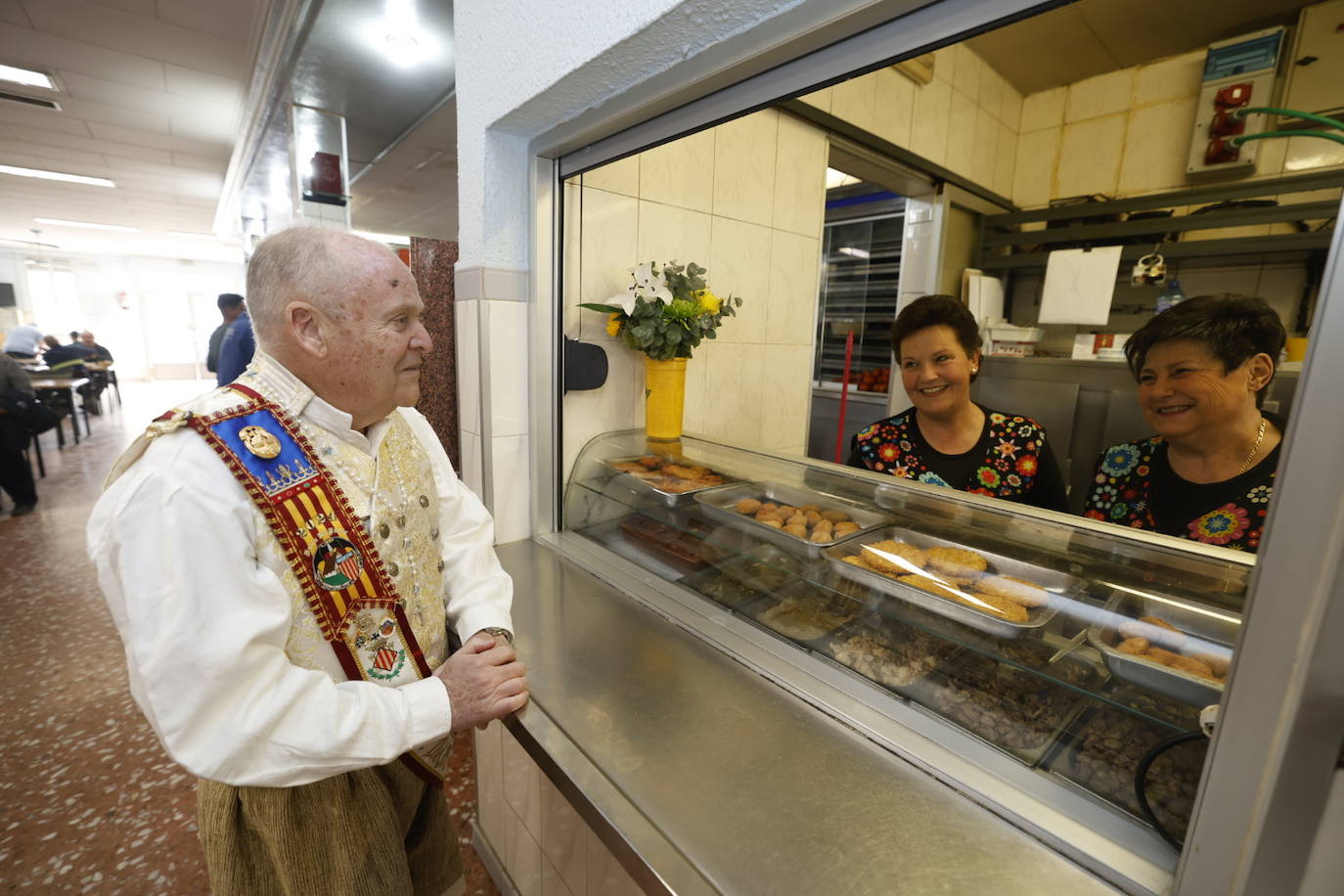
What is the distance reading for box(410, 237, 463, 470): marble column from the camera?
64.6 inches

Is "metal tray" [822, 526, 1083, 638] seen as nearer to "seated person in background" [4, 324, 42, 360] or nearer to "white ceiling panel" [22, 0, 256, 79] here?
"white ceiling panel" [22, 0, 256, 79]

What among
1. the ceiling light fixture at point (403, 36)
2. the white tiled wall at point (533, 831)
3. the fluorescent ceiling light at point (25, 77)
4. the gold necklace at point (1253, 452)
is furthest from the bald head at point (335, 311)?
the fluorescent ceiling light at point (25, 77)

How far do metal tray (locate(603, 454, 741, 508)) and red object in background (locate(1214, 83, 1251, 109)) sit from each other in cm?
302

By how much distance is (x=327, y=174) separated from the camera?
4281mm

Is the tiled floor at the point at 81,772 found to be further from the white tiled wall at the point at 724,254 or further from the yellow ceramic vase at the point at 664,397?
the white tiled wall at the point at 724,254

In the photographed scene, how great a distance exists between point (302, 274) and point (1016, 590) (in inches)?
45.2

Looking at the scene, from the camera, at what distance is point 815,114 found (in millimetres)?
2121

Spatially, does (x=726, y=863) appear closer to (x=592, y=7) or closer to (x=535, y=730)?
(x=535, y=730)

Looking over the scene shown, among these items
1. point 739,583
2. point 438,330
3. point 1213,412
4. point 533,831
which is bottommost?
point 533,831

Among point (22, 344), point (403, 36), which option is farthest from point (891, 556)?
point (22, 344)

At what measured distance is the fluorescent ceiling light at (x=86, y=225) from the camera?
848 centimetres

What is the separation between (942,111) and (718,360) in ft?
5.43

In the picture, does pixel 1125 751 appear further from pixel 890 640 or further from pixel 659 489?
pixel 659 489

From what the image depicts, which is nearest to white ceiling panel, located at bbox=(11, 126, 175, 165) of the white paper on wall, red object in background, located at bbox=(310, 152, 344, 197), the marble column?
red object in background, located at bbox=(310, 152, 344, 197)
